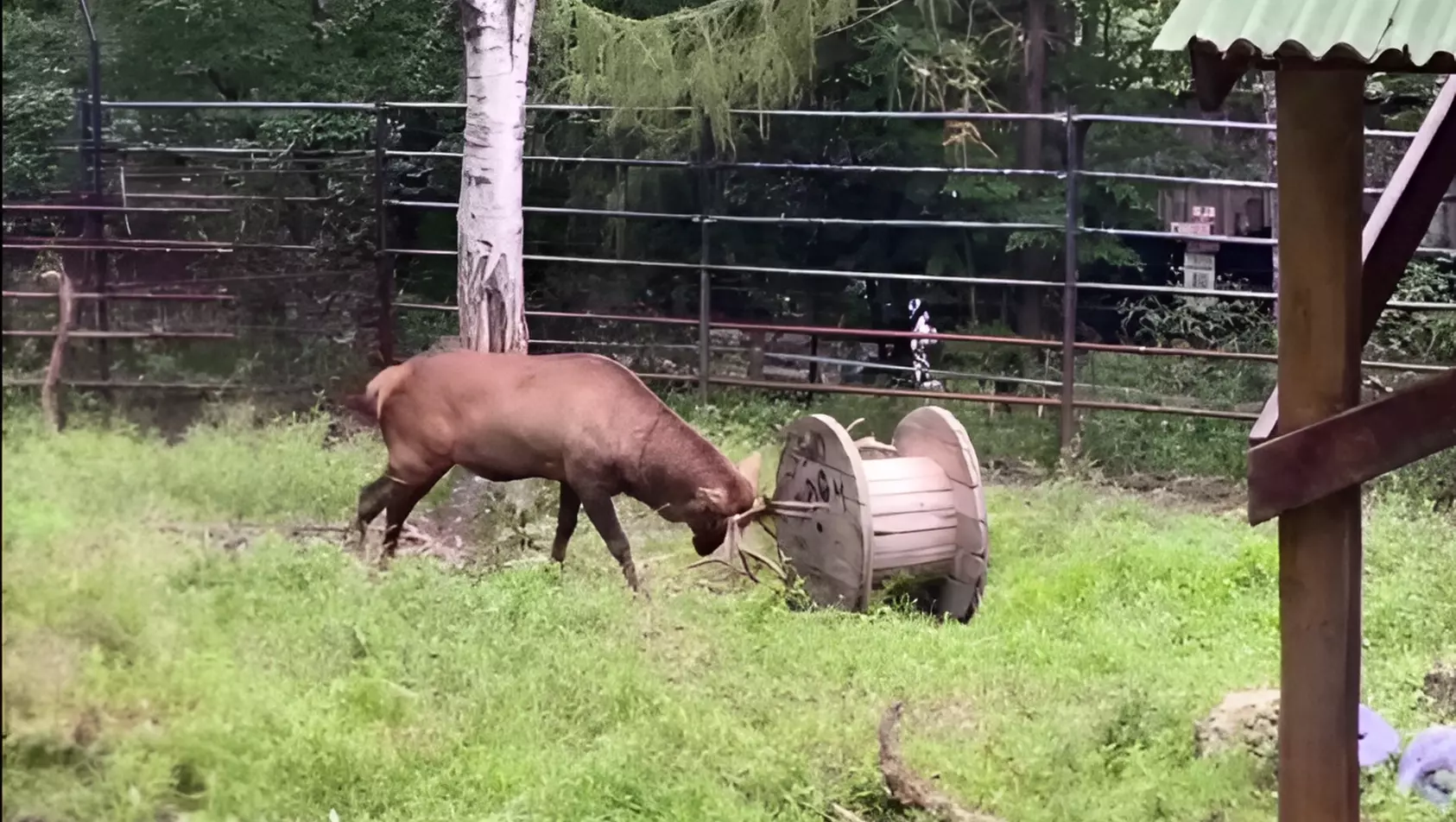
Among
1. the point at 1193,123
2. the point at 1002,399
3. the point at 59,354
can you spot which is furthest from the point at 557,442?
the point at 1193,123

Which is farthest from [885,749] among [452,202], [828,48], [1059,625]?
[828,48]

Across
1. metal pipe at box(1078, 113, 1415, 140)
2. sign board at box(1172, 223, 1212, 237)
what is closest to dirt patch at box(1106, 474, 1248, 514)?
sign board at box(1172, 223, 1212, 237)

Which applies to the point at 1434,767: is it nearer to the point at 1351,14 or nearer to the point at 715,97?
the point at 1351,14

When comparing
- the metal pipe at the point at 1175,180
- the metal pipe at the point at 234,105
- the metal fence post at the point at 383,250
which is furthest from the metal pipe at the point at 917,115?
the metal pipe at the point at 234,105

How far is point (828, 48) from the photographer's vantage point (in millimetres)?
5258

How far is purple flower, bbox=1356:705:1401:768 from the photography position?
11.8 ft

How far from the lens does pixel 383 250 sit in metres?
3.23

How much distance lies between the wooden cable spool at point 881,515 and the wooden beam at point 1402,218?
1566 millimetres

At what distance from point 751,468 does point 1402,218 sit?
6.30 feet

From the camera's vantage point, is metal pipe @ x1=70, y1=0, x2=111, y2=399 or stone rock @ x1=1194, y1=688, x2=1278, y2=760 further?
stone rock @ x1=1194, y1=688, x2=1278, y2=760

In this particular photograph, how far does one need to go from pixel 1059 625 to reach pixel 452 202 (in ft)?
7.89

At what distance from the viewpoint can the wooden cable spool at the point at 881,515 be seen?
14.4ft

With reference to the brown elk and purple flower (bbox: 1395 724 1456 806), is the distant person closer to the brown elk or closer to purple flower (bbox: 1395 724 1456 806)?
the brown elk

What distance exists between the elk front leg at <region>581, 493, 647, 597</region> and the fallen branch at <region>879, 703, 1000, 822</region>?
31.4 inches
